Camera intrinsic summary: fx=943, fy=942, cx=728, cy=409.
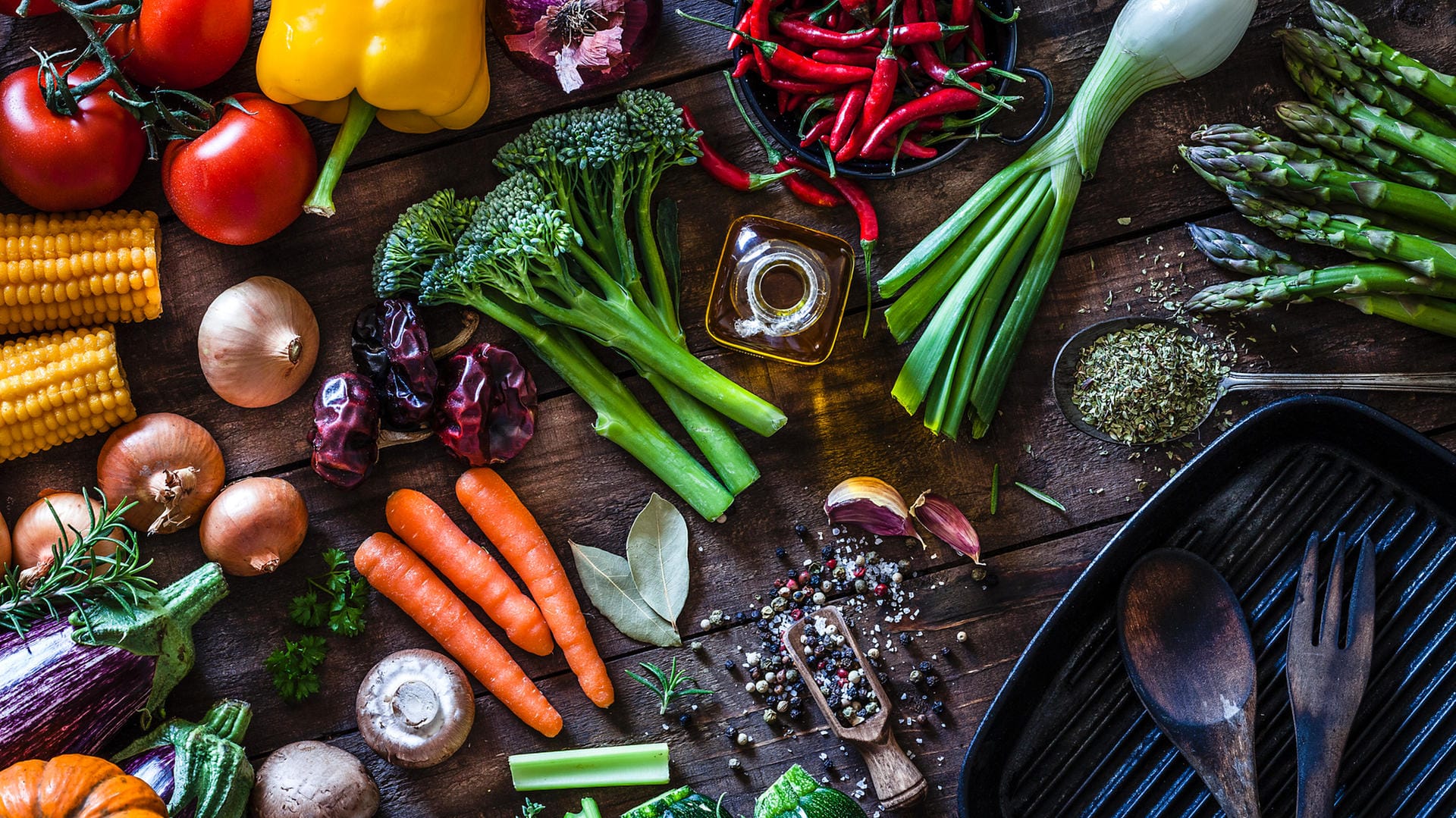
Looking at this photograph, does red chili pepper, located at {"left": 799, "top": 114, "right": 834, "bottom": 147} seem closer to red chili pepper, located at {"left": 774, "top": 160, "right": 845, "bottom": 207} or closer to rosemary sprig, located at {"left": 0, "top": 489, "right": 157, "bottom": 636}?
red chili pepper, located at {"left": 774, "top": 160, "right": 845, "bottom": 207}

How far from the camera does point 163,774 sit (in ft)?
6.17

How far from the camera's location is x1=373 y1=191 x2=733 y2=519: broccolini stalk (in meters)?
1.94

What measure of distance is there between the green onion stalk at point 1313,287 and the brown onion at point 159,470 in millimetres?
2174

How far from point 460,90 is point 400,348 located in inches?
21.2

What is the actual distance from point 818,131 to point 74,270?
1525 millimetres

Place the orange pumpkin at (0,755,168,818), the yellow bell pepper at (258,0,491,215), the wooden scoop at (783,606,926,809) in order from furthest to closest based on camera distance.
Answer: the wooden scoop at (783,606,926,809) < the yellow bell pepper at (258,0,491,215) < the orange pumpkin at (0,755,168,818)

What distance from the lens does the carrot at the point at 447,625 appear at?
2061 millimetres

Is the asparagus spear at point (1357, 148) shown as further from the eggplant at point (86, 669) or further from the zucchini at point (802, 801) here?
the eggplant at point (86, 669)

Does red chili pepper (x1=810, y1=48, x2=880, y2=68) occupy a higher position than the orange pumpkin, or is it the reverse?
red chili pepper (x1=810, y1=48, x2=880, y2=68)

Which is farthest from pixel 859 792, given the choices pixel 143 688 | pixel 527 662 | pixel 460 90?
pixel 460 90

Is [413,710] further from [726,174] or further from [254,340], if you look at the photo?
[726,174]

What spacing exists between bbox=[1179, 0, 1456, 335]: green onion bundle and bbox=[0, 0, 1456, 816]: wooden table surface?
7 cm

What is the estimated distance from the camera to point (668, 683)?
2.08 meters

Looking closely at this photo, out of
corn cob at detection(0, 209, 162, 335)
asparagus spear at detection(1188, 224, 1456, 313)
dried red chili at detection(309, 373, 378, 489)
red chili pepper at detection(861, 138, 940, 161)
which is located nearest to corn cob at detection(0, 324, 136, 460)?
corn cob at detection(0, 209, 162, 335)
